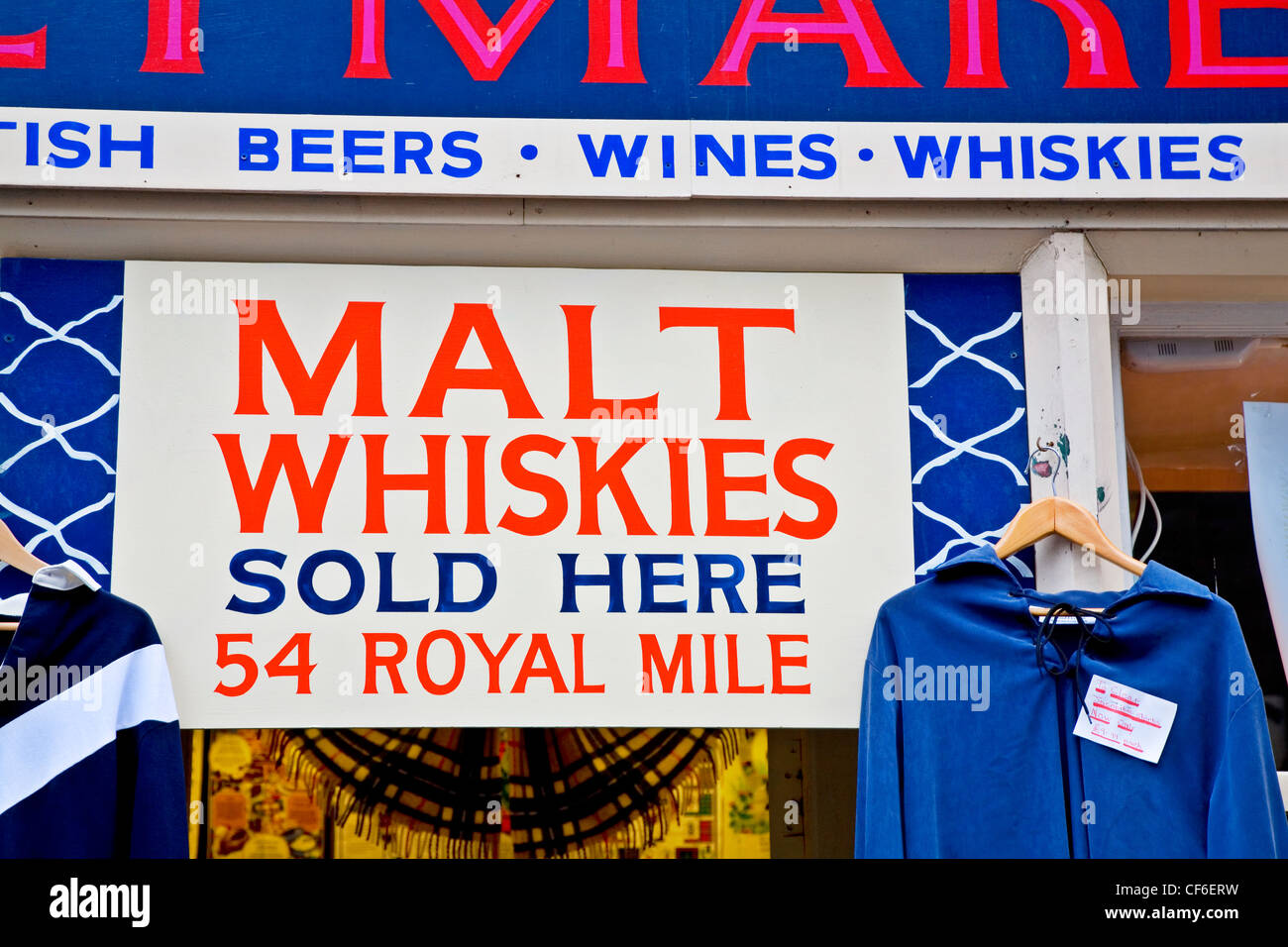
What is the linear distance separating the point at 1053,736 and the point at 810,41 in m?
1.50

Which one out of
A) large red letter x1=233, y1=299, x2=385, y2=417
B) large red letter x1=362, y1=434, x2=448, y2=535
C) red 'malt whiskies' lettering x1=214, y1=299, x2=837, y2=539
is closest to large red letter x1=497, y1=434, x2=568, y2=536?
red 'malt whiskies' lettering x1=214, y1=299, x2=837, y2=539

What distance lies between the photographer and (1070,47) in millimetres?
2717

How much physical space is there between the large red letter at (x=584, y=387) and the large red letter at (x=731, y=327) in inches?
6.2

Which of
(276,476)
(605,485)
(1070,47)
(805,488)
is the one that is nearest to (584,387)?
(605,485)

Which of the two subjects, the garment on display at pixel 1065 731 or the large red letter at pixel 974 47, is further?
the large red letter at pixel 974 47

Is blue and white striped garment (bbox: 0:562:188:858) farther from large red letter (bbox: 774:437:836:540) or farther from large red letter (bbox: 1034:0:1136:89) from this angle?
large red letter (bbox: 1034:0:1136:89)

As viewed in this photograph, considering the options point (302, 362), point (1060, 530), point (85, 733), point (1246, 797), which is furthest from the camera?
point (302, 362)

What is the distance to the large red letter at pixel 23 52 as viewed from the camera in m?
2.59

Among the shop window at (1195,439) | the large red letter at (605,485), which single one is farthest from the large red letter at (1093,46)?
the large red letter at (605,485)

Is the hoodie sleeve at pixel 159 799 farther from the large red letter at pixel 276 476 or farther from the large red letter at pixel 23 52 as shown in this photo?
the large red letter at pixel 23 52

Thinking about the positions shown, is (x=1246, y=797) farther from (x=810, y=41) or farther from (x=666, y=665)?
(x=810, y=41)

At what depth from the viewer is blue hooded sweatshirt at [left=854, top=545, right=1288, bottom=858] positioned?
2.33m

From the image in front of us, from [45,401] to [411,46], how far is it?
1.04 meters
